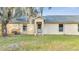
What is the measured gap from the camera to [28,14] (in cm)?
236

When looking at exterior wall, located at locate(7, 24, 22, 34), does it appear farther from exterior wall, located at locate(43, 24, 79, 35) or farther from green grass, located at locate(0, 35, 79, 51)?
exterior wall, located at locate(43, 24, 79, 35)

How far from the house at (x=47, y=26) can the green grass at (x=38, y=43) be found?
0.18ft

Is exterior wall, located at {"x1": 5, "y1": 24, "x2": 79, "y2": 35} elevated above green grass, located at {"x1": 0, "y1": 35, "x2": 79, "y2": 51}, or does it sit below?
above

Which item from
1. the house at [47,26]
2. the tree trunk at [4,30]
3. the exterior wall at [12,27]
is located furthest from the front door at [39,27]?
the tree trunk at [4,30]

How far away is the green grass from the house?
6cm

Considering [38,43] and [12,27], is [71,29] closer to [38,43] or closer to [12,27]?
[38,43]

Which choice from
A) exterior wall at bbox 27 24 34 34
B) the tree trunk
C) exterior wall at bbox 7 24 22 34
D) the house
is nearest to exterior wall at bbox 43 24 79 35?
the house

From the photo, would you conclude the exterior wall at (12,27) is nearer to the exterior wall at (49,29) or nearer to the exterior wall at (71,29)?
the exterior wall at (49,29)

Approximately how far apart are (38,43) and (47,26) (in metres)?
0.20

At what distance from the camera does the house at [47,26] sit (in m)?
2.33

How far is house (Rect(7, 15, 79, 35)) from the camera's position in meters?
2.33
